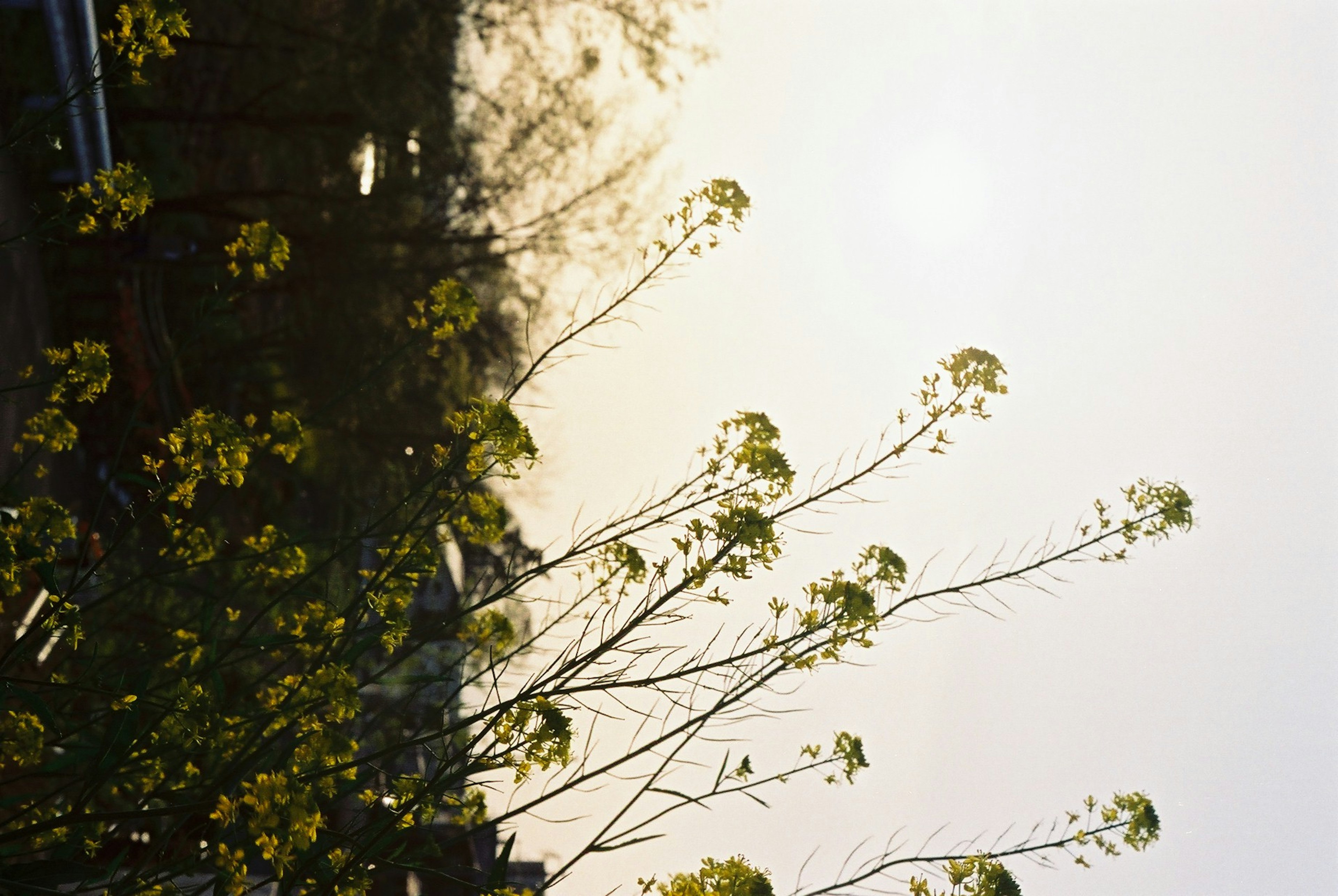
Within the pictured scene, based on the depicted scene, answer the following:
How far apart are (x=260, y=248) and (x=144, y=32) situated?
673 millimetres

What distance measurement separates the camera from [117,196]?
3.20 metres

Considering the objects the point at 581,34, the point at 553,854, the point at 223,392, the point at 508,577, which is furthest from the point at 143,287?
the point at 508,577

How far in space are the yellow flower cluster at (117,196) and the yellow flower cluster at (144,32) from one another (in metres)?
0.37

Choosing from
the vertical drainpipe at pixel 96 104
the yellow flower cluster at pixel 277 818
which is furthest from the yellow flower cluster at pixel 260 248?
the yellow flower cluster at pixel 277 818

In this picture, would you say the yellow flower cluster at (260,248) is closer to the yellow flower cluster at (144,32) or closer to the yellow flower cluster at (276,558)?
the yellow flower cluster at (144,32)

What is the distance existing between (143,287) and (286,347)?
2.67 metres

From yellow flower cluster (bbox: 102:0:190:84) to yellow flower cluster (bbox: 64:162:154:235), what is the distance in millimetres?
369

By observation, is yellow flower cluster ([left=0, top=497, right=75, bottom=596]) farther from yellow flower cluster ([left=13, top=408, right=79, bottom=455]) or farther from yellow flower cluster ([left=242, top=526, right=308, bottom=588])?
yellow flower cluster ([left=242, top=526, right=308, bottom=588])

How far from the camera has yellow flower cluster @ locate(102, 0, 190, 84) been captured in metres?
2.86

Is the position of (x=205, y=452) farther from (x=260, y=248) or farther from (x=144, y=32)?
(x=144, y=32)

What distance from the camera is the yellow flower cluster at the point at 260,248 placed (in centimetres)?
319

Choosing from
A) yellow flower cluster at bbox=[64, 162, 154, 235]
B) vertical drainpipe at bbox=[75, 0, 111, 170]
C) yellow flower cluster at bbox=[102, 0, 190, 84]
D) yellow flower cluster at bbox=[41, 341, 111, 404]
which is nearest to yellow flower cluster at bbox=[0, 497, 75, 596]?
yellow flower cluster at bbox=[41, 341, 111, 404]

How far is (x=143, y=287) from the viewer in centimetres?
881

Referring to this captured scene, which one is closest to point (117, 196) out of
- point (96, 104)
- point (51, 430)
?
point (51, 430)
